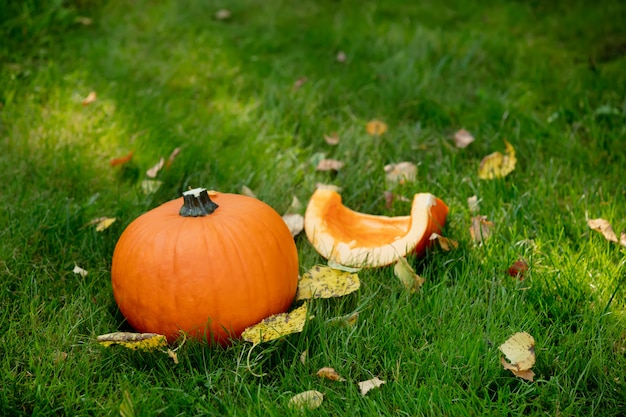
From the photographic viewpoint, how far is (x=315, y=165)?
3.00 m

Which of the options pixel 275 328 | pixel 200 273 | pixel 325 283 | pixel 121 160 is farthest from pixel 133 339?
pixel 121 160

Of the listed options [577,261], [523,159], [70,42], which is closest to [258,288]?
[577,261]

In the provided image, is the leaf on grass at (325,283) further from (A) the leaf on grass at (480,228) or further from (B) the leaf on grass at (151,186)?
(B) the leaf on grass at (151,186)

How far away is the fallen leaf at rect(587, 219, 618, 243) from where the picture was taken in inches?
92.2

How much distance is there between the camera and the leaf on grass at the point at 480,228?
2.43 m

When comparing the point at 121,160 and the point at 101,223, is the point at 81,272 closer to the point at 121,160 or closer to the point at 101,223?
the point at 101,223

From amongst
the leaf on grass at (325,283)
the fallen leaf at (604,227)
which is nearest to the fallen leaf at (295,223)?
the leaf on grass at (325,283)

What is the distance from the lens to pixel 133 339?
183 centimetres

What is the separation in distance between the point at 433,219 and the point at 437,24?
247 cm

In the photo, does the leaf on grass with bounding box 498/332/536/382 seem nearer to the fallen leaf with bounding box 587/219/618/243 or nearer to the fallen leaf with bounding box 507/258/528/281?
the fallen leaf with bounding box 507/258/528/281

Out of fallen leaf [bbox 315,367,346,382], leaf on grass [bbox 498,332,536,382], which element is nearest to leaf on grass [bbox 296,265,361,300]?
fallen leaf [bbox 315,367,346,382]

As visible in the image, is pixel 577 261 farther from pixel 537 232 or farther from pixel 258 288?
pixel 258 288

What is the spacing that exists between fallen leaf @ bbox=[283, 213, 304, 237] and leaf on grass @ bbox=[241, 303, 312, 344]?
614 millimetres

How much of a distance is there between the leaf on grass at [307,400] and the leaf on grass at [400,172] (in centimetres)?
132
